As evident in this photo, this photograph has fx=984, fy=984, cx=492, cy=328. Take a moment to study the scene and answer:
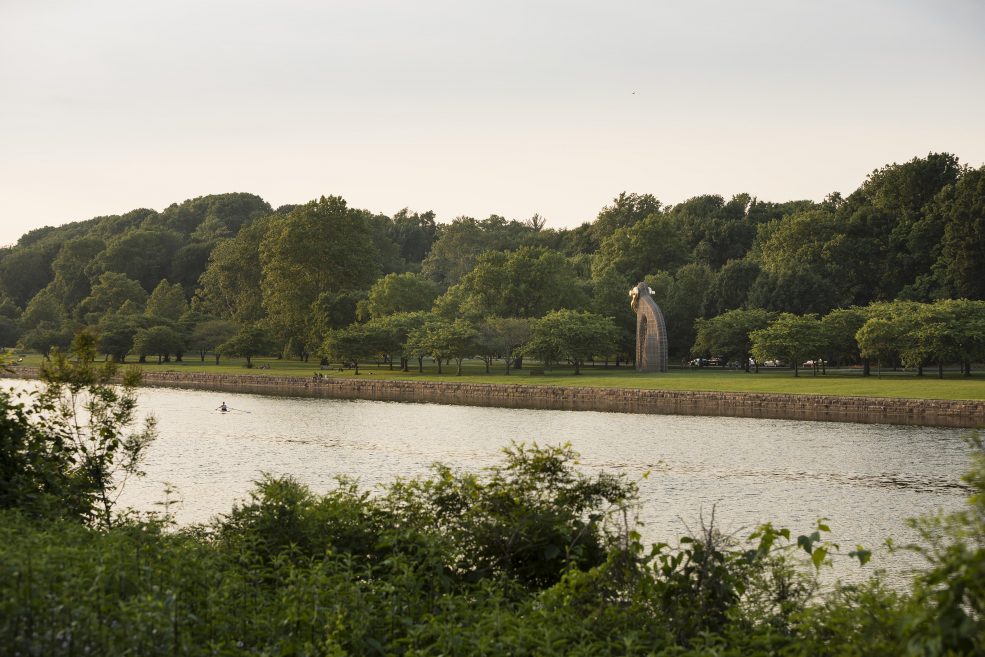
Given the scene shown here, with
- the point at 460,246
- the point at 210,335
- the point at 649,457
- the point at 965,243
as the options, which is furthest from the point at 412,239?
the point at 649,457

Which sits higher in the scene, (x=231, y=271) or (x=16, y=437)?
(x=231, y=271)

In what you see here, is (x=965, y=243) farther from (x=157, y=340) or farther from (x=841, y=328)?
(x=157, y=340)

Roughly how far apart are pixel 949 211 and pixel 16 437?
285 feet

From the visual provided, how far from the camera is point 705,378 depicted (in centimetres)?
6706

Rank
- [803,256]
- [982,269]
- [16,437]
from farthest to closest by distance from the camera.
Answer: [803,256] → [982,269] → [16,437]

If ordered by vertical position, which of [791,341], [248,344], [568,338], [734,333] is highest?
[734,333]

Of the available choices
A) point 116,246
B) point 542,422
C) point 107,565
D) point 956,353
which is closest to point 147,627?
point 107,565

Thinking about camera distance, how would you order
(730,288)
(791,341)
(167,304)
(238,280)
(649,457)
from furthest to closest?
(238,280) → (167,304) → (730,288) → (791,341) → (649,457)

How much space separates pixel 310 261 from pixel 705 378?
156 feet

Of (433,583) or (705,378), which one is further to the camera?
(705,378)

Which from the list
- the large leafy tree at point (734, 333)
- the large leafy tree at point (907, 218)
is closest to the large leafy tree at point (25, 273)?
the large leafy tree at point (734, 333)

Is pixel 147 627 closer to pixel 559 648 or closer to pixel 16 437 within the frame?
pixel 559 648

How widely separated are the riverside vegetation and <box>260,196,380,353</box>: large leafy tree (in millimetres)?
84471

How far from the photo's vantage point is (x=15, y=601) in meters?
6.50
